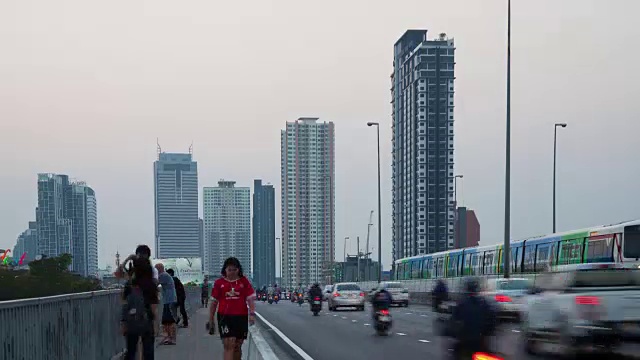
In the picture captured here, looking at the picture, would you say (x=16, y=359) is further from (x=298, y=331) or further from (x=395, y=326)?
(x=395, y=326)

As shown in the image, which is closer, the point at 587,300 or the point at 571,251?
the point at 587,300

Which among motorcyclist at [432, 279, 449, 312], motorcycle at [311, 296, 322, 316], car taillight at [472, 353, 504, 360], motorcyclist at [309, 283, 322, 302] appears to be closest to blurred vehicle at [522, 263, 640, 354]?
motorcyclist at [432, 279, 449, 312]

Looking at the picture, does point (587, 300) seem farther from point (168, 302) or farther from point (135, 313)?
point (168, 302)

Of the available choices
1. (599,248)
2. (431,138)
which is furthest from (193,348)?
(431,138)

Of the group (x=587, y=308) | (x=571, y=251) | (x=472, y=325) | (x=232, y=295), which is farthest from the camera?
(x=571, y=251)

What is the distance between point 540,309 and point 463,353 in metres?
9.32

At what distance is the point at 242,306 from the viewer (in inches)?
534

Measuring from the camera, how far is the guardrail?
983 cm

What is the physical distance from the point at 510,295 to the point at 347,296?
18565 mm

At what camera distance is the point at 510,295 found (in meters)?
33.0

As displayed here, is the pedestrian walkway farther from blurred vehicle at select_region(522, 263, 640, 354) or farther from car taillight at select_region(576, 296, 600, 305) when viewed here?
car taillight at select_region(576, 296, 600, 305)

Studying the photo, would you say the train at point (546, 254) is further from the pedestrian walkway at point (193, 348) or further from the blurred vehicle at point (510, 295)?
the pedestrian walkway at point (193, 348)

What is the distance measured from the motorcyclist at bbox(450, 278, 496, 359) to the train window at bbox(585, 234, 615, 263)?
2623cm

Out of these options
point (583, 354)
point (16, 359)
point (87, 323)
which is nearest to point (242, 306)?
point (87, 323)
